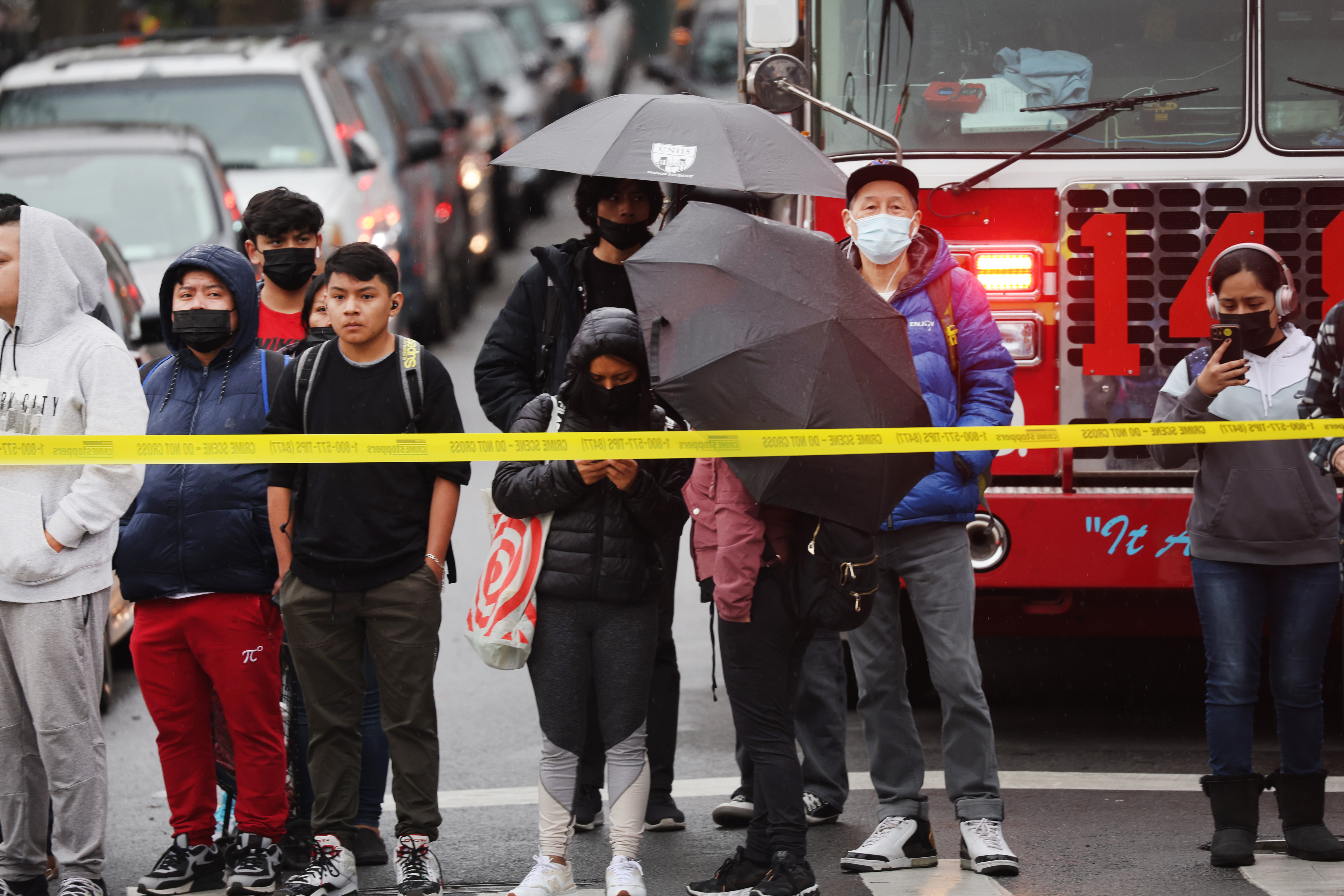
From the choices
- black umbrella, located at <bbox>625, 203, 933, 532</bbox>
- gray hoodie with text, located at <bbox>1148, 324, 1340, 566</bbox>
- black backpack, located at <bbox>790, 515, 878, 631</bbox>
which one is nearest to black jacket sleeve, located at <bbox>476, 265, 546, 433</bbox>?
black umbrella, located at <bbox>625, 203, 933, 532</bbox>

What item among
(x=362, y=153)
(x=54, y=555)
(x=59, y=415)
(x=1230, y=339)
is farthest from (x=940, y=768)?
(x=362, y=153)

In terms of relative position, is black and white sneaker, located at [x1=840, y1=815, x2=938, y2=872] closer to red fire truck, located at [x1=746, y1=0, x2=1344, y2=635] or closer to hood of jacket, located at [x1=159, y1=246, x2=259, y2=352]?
red fire truck, located at [x1=746, y1=0, x2=1344, y2=635]

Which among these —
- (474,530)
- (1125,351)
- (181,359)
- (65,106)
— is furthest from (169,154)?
(1125,351)

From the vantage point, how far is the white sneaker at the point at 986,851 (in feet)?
17.6

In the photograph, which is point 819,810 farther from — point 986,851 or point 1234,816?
point 1234,816

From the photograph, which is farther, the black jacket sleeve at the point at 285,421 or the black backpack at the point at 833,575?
the black jacket sleeve at the point at 285,421

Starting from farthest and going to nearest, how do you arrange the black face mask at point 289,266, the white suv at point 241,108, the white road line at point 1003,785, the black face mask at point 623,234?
the white suv at point 241,108 < the white road line at point 1003,785 < the black face mask at point 289,266 < the black face mask at point 623,234

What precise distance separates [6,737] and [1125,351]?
3.86 meters

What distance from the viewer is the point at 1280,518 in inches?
213

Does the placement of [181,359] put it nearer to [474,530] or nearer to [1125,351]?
[1125,351]

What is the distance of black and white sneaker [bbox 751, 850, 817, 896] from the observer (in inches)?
201

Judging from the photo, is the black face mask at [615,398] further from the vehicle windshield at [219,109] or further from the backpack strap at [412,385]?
the vehicle windshield at [219,109]

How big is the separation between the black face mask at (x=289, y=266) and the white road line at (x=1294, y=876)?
3441 millimetres

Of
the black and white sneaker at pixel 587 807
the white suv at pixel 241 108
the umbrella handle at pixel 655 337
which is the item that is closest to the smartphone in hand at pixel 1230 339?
the umbrella handle at pixel 655 337
